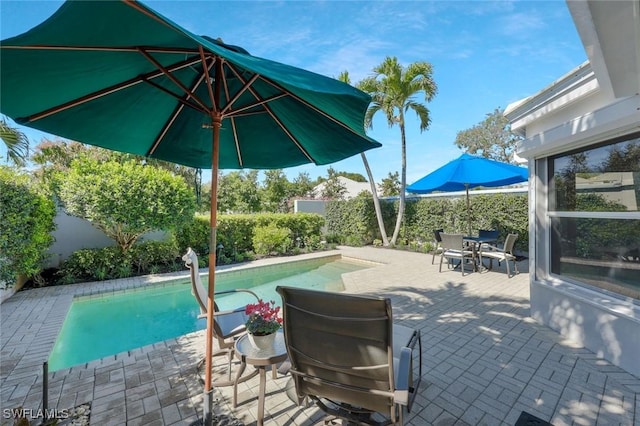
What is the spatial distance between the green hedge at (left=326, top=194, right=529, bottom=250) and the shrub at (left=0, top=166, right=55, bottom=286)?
1119 centimetres

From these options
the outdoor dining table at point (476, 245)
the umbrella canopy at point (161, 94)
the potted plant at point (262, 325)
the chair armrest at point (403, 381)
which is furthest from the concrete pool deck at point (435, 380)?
the outdoor dining table at point (476, 245)

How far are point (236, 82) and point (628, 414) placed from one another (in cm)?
462

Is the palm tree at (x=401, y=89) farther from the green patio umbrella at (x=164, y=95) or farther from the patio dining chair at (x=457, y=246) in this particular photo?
the green patio umbrella at (x=164, y=95)

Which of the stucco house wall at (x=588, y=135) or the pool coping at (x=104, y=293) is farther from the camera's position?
the pool coping at (x=104, y=293)

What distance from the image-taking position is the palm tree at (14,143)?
20.4 feet

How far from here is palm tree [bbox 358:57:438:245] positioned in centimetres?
1153

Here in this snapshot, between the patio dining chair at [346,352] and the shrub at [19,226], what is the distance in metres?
6.89

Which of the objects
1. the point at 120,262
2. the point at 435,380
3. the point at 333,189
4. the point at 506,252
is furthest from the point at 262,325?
the point at 333,189

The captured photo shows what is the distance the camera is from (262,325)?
252 cm

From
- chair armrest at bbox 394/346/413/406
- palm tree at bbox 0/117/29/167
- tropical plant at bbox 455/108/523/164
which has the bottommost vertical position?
chair armrest at bbox 394/346/413/406

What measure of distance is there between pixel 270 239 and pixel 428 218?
6.84 m

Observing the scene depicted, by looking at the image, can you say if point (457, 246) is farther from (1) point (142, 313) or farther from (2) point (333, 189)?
(2) point (333, 189)
